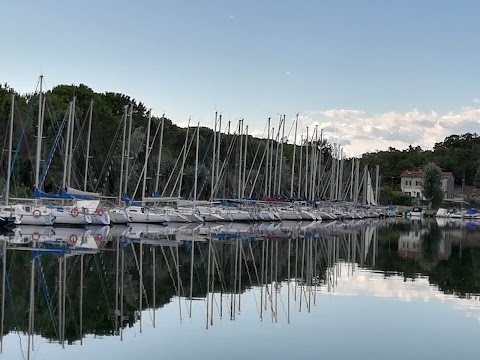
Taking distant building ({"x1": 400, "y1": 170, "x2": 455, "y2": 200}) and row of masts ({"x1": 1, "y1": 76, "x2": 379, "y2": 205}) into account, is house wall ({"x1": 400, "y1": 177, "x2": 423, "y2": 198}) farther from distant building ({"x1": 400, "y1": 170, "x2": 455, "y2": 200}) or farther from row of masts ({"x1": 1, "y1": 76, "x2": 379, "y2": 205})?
row of masts ({"x1": 1, "y1": 76, "x2": 379, "y2": 205})

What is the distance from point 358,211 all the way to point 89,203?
6087cm

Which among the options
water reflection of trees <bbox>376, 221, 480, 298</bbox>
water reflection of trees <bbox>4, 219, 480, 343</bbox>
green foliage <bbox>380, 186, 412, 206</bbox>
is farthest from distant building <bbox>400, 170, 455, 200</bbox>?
water reflection of trees <bbox>4, 219, 480, 343</bbox>

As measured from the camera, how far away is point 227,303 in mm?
23328

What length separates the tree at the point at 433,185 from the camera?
5955 inches

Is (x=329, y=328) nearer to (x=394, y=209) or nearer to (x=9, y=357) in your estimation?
(x=9, y=357)

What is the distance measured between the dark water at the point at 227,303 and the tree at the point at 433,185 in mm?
112025

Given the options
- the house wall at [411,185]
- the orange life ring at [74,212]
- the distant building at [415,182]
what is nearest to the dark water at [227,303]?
the orange life ring at [74,212]

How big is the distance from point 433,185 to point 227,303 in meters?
136

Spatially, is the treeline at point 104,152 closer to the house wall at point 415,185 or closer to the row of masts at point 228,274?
the row of masts at point 228,274

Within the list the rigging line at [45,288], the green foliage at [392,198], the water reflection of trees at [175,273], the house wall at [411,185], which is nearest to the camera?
the rigging line at [45,288]

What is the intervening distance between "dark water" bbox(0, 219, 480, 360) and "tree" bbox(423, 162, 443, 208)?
112 m

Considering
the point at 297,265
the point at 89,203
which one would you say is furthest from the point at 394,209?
the point at 297,265

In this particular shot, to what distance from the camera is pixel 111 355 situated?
15.7m

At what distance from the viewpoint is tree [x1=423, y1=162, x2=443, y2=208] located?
151250 millimetres
